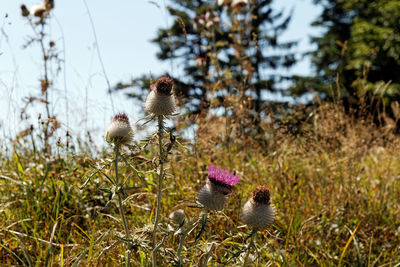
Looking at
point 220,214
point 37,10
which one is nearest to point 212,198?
point 220,214

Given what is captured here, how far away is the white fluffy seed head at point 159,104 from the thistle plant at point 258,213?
1.81 ft

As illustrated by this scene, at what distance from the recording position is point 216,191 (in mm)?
1725

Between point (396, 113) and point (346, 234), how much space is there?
5.80 feet

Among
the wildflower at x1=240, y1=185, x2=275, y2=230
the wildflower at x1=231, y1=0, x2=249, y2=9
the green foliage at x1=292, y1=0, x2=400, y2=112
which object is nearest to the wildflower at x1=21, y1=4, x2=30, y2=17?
the wildflower at x1=231, y1=0, x2=249, y2=9

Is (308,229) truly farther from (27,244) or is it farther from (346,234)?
(27,244)

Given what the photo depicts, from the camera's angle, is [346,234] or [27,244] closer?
[27,244]

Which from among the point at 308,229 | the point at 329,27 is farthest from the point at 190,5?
the point at 308,229

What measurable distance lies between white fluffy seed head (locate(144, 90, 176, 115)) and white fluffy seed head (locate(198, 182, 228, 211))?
0.39 metres

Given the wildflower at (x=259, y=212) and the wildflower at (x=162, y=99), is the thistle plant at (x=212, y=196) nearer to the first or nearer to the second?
the wildflower at (x=259, y=212)

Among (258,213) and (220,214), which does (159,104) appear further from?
(220,214)

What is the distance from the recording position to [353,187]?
3.30 meters

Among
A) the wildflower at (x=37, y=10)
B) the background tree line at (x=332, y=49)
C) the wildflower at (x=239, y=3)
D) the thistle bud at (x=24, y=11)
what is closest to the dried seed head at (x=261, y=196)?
the wildflower at (x=37, y=10)

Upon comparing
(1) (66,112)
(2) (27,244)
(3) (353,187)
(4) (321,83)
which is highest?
(1) (66,112)

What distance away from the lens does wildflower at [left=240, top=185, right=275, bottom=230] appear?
1689mm
